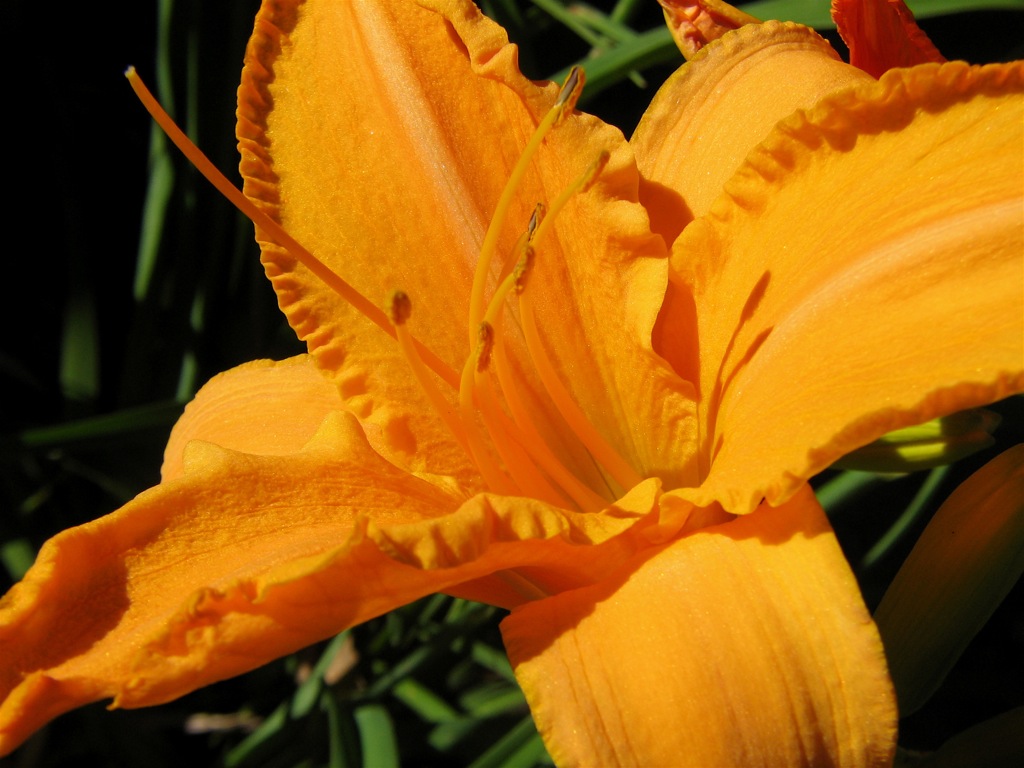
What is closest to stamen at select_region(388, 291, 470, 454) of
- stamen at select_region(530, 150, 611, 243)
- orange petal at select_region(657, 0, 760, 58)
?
stamen at select_region(530, 150, 611, 243)

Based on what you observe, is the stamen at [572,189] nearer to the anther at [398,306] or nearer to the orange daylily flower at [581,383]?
the orange daylily flower at [581,383]

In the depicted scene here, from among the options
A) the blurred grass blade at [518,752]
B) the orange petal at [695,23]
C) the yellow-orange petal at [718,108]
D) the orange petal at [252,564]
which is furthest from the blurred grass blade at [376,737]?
the orange petal at [695,23]

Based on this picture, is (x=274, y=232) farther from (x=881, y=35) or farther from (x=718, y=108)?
(x=881, y=35)

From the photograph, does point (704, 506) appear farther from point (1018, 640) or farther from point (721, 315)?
point (1018, 640)

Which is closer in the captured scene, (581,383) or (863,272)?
(863,272)

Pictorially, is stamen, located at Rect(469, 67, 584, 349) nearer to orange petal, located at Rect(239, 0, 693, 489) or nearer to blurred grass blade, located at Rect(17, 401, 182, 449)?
orange petal, located at Rect(239, 0, 693, 489)

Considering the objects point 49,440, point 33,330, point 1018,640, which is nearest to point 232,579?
point 49,440

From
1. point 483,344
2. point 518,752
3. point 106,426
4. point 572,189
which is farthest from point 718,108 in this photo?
point 106,426
